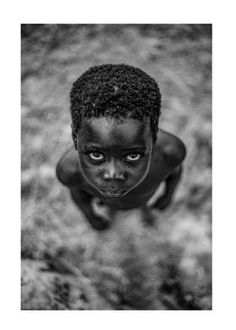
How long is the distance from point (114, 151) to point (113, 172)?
0.05 m

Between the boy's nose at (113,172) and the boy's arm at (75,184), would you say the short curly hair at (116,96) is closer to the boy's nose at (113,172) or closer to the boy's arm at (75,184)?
the boy's nose at (113,172)

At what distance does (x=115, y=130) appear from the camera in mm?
886

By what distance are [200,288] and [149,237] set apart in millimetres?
261

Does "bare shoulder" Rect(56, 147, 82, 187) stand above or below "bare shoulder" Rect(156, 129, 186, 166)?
below

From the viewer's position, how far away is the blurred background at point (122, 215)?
1.42 m

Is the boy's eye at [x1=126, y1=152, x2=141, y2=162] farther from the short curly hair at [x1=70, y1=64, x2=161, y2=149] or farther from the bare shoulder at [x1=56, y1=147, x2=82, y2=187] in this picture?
the bare shoulder at [x1=56, y1=147, x2=82, y2=187]

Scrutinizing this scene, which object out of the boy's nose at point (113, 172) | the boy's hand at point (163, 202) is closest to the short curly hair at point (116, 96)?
the boy's nose at point (113, 172)

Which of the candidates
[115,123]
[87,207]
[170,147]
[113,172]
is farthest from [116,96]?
[87,207]

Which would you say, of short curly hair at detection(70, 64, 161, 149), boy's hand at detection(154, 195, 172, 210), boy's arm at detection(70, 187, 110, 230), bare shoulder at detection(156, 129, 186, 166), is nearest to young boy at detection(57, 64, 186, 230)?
short curly hair at detection(70, 64, 161, 149)

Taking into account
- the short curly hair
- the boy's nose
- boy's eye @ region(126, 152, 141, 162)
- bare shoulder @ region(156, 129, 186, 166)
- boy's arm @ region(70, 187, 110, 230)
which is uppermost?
the short curly hair

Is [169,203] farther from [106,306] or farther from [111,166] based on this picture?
[111,166]

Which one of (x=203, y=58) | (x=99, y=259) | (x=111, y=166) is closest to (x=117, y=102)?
(x=111, y=166)

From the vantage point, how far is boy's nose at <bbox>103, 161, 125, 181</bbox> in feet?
3.02

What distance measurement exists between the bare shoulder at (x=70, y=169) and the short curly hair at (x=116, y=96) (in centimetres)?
31
